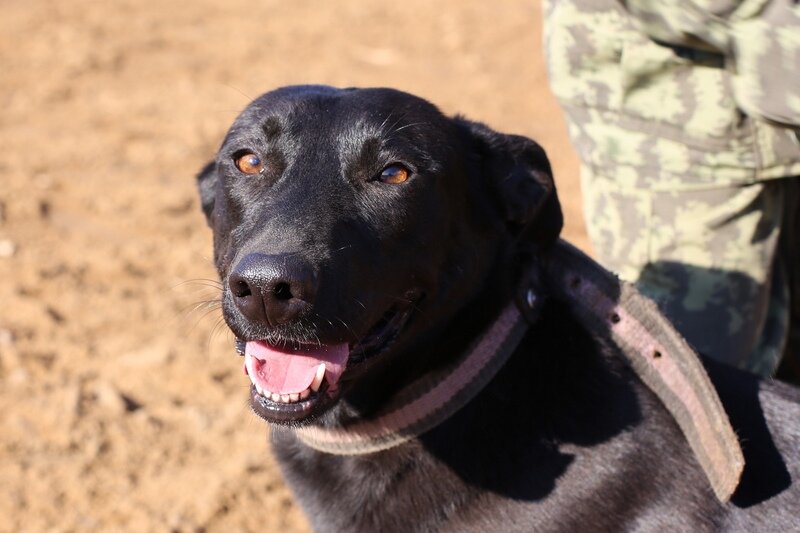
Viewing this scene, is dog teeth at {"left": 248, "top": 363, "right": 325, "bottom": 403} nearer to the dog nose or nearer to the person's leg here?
the dog nose

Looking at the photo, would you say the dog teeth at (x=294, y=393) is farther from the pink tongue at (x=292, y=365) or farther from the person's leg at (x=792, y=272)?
the person's leg at (x=792, y=272)

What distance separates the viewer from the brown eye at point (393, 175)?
99.9 inches

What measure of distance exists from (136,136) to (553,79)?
3747 millimetres

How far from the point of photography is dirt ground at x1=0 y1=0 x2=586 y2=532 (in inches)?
141

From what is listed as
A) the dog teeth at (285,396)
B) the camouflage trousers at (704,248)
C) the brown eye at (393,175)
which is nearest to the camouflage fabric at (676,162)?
the camouflage trousers at (704,248)

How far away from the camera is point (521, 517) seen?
8.23 feet

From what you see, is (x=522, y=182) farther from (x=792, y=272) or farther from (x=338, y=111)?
(x=792, y=272)

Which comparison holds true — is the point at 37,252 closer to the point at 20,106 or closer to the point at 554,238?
the point at 20,106

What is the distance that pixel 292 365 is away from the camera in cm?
241

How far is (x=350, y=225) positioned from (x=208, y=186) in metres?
0.71

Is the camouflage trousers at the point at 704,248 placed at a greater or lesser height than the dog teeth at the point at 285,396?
lesser

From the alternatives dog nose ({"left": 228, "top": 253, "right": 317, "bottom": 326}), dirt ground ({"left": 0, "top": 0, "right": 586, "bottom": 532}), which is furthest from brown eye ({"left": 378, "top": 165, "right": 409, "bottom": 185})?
dirt ground ({"left": 0, "top": 0, "right": 586, "bottom": 532})

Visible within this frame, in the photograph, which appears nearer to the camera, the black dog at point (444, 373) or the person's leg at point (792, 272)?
the black dog at point (444, 373)

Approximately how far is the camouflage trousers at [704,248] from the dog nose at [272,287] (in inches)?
54.6
